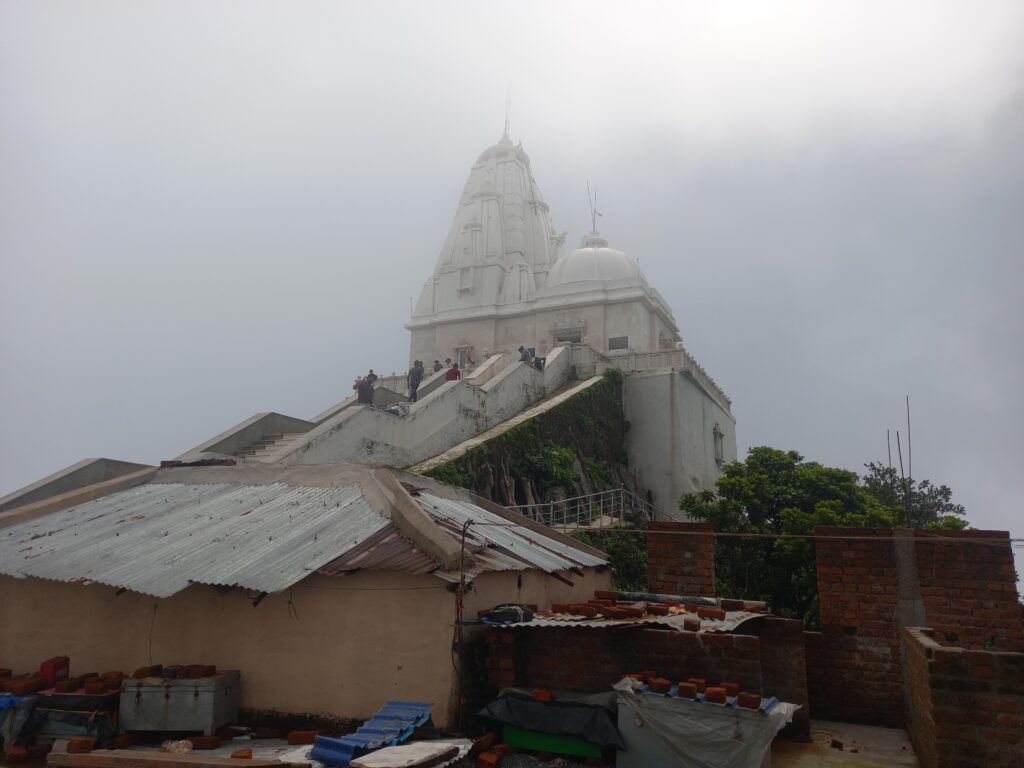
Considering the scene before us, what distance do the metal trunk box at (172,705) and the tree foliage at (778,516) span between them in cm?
810

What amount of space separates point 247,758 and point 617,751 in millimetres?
2569

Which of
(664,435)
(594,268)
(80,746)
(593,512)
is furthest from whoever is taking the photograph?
(594,268)

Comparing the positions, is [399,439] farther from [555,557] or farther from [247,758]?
[247,758]

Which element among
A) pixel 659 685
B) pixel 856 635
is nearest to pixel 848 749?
pixel 856 635

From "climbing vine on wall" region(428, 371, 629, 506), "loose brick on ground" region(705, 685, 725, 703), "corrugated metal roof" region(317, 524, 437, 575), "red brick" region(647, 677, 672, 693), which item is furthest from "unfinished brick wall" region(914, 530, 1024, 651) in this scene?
"climbing vine on wall" region(428, 371, 629, 506)

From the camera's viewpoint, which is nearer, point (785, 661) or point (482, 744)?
point (482, 744)

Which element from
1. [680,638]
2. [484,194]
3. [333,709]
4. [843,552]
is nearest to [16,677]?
[333,709]

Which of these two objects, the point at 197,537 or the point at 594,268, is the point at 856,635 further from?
the point at 594,268

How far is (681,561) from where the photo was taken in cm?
823

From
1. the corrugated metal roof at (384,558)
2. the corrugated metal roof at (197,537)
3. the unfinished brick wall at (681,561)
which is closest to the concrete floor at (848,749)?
the unfinished brick wall at (681,561)

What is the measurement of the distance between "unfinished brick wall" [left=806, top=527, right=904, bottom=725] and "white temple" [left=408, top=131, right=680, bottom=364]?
20515mm

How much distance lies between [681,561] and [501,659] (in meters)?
3.06

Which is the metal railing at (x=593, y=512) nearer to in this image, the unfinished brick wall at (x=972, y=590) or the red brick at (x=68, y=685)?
the unfinished brick wall at (x=972, y=590)

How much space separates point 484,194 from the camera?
1416 inches
